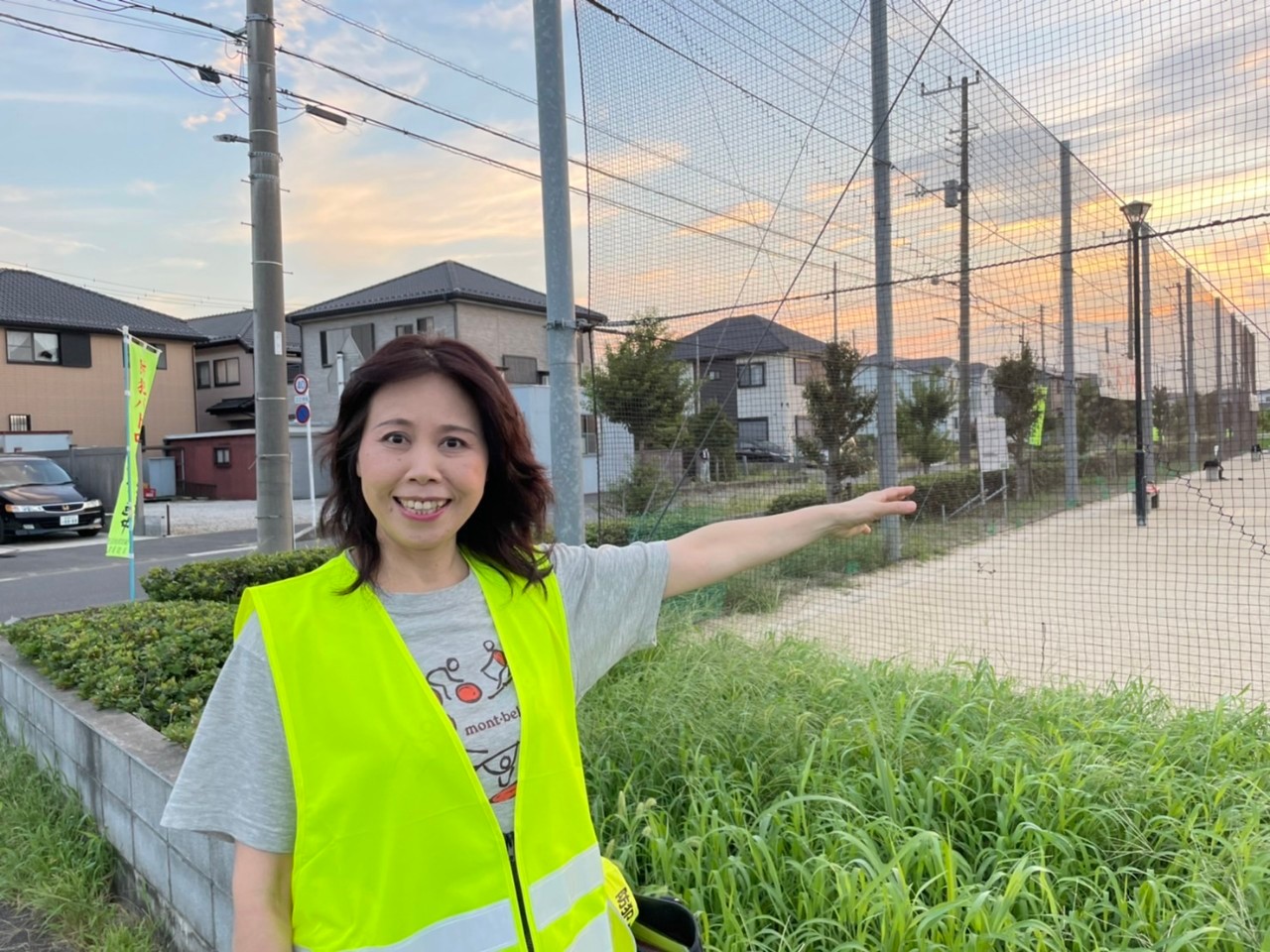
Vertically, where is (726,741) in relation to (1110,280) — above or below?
below

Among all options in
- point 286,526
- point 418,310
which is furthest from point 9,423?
point 286,526

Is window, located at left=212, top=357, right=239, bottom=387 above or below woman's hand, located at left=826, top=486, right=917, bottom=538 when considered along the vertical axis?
above

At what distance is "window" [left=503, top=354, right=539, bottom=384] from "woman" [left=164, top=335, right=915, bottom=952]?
2236 cm

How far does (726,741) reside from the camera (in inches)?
95.7

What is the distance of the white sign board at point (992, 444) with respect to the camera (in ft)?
16.2

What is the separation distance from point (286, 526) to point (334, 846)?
5387mm

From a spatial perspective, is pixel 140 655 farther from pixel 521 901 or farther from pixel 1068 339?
pixel 1068 339

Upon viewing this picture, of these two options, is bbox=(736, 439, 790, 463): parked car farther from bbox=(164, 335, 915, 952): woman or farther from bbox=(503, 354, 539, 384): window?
bbox=(503, 354, 539, 384): window

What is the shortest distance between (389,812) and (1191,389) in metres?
4.04

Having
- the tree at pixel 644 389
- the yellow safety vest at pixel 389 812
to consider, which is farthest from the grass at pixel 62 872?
the tree at pixel 644 389

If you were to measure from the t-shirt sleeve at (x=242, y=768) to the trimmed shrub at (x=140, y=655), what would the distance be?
1.88 metres

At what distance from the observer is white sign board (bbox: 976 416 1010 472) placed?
4941 mm

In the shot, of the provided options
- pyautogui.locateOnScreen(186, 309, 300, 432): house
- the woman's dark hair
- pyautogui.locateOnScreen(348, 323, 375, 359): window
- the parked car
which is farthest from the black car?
the woman's dark hair

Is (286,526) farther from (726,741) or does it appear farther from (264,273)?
(726,741)
